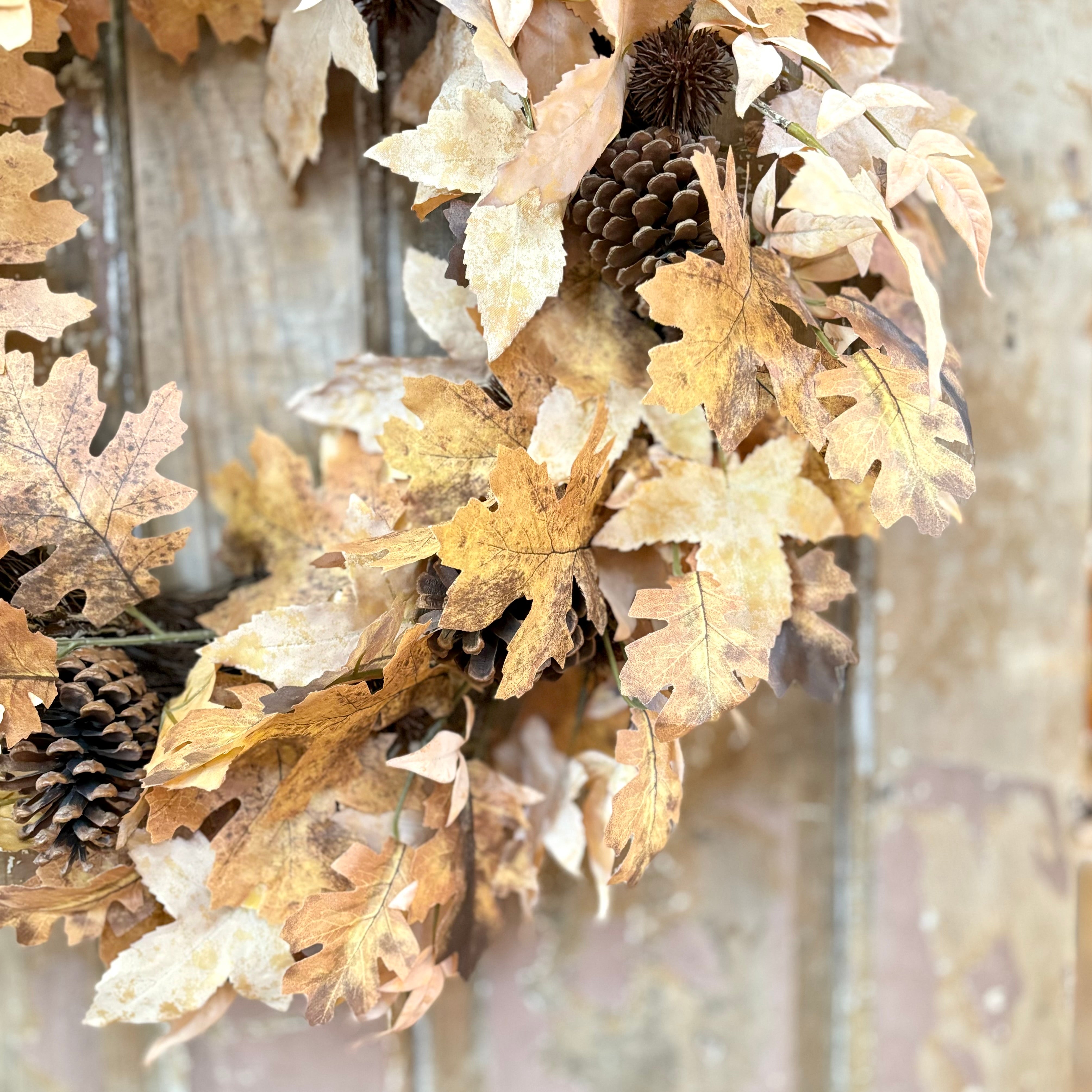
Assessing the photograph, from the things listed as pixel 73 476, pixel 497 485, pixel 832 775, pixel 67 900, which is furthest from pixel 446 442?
pixel 832 775

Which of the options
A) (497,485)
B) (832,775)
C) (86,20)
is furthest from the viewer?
(832,775)

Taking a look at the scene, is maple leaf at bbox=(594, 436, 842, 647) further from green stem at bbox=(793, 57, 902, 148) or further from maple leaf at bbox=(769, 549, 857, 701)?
green stem at bbox=(793, 57, 902, 148)

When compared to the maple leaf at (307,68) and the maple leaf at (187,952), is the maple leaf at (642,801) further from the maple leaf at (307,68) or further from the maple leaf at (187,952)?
the maple leaf at (307,68)

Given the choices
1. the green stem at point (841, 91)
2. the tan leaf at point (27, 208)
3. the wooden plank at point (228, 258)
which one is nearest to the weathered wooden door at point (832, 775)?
the wooden plank at point (228, 258)

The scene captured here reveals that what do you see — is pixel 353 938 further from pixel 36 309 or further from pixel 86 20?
pixel 86 20

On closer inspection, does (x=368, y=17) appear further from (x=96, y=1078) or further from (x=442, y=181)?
(x=96, y=1078)

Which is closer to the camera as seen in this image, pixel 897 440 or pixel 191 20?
pixel 897 440

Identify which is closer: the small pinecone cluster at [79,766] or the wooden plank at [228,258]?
the small pinecone cluster at [79,766]
